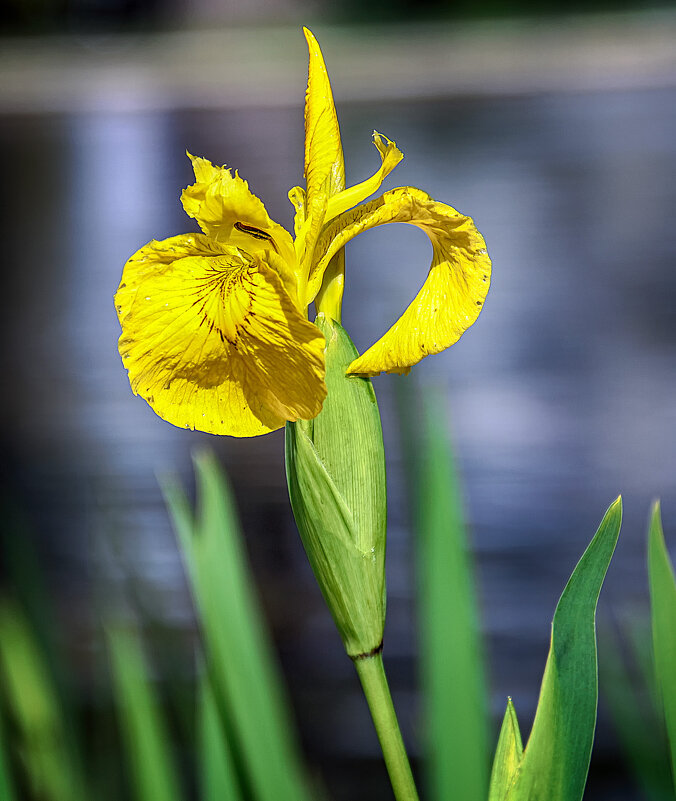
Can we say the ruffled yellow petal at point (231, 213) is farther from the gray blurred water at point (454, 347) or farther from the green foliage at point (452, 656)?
the gray blurred water at point (454, 347)

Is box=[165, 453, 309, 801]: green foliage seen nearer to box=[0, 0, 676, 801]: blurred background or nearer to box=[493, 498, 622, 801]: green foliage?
box=[493, 498, 622, 801]: green foliage

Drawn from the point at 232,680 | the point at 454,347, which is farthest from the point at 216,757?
the point at 454,347

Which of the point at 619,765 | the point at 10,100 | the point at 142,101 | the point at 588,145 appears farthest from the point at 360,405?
the point at 10,100

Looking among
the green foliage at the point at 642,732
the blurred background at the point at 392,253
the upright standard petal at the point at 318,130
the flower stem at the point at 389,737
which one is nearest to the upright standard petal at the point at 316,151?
the upright standard petal at the point at 318,130

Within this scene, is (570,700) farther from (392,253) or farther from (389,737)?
(392,253)

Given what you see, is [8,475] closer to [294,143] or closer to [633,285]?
[294,143]

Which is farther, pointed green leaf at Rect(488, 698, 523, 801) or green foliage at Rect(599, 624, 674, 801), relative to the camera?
green foliage at Rect(599, 624, 674, 801)

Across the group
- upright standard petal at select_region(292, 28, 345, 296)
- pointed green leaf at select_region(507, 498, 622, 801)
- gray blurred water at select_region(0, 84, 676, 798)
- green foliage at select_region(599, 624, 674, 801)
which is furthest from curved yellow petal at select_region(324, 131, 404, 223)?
gray blurred water at select_region(0, 84, 676, 798)
